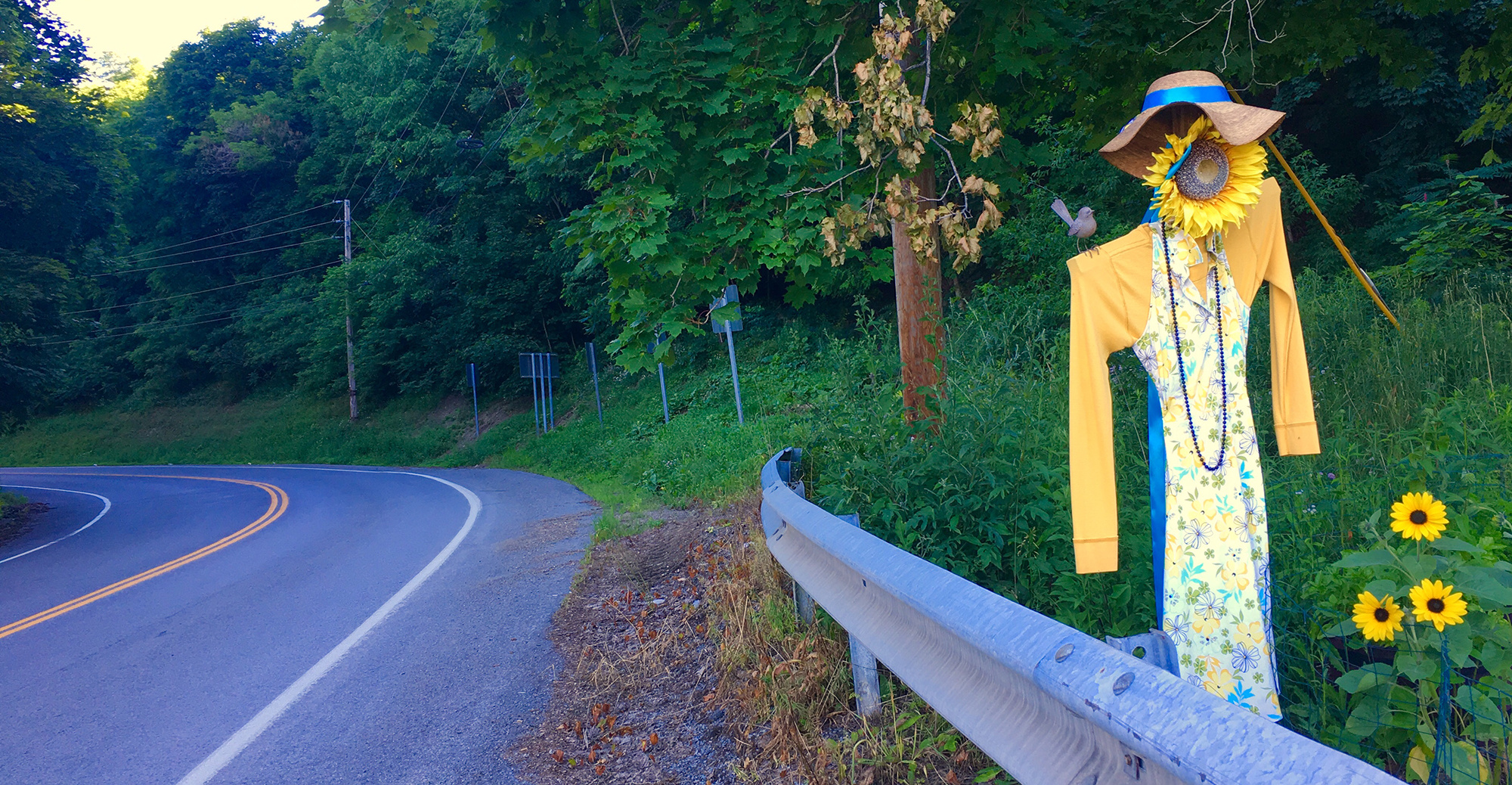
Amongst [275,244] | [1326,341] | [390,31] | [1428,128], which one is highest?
[275,244]

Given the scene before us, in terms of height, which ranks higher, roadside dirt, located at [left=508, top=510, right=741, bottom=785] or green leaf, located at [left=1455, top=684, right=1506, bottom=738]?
green leaf, located at [left=1455, top=684, right=1506, bottom=738]

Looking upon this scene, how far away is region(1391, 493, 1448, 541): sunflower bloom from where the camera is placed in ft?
7.11

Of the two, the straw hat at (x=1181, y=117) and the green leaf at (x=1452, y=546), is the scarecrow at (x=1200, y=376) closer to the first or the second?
the straw hat at (x=1181, y=117)

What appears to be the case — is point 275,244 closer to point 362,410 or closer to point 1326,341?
point 362,410

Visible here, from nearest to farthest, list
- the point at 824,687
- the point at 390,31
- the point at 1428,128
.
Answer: the point at 824,687, the point at 390,31, the point at 1428,128

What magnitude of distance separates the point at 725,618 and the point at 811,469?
105cm

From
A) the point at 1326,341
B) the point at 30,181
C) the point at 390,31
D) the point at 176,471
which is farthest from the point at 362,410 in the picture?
the point at 1326,341

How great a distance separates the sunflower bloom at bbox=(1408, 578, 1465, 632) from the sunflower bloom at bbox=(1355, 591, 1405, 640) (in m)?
0.04

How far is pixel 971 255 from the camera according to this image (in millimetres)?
4574

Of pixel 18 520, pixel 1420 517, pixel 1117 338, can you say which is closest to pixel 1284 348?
pixel 1117 338

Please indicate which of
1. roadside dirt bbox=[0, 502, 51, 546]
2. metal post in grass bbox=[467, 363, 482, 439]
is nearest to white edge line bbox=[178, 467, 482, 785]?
roadside dirt bbox=[0, 502, 51, 546]

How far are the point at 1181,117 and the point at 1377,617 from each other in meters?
1.49

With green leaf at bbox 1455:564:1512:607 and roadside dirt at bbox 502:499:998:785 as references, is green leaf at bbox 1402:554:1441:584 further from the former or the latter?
roadside dirt at bbox 502:499:998:785

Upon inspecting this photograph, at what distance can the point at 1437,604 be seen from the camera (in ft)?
6.82
